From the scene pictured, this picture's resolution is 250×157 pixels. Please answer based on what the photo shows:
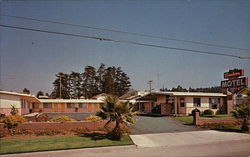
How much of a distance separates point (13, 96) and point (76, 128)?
45.5 feet

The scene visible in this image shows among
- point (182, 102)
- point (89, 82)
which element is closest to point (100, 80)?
point (89, 82)

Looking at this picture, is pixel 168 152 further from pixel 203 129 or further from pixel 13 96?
pixel 13 96

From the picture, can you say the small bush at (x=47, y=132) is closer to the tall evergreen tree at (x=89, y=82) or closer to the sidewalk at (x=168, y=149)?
the sidewalk at (x=168, y=149)

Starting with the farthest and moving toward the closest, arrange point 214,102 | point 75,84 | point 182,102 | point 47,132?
point 75,84, point 214,102, point 182,102, point 47,132

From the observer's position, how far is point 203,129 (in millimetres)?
15906

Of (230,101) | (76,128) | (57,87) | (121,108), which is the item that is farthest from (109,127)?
(57,87)

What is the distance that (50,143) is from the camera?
10148 mm

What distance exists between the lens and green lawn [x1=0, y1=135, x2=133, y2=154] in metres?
9.17

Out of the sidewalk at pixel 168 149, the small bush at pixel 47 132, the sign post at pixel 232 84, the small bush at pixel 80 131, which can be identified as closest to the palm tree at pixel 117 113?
the sidewalk at pixel 168 149

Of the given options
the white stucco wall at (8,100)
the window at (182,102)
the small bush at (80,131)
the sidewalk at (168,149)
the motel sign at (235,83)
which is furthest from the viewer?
the motel sign at (235,83)

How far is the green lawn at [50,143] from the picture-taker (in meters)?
9.17

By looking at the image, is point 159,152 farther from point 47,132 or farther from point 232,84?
point 232,84

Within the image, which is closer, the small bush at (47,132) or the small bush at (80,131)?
the small bush at (47,132)

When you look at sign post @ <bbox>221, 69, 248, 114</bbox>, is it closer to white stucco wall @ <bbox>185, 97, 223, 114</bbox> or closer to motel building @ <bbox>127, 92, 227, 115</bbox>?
motel building @ <bbox>127, 92, 227, 115</bbox>
